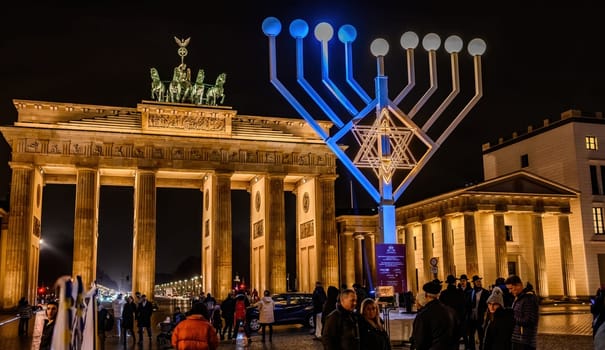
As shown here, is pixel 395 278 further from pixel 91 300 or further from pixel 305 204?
pixel 305 204

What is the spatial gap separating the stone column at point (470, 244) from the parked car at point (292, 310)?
1808cm

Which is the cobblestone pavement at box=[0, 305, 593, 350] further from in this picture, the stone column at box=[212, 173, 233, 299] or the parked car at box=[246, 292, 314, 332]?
the stone column at box=[212, 173, 233, 299]

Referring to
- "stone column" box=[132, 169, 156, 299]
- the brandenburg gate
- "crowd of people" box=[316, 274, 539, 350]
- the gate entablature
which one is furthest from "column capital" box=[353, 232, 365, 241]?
"crowd of people" box=[316, 274, 539, 350]

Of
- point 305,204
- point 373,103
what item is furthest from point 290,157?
point 373,103

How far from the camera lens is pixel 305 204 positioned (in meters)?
48.6

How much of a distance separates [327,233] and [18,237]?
1988 cm

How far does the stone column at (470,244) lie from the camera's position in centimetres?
4100

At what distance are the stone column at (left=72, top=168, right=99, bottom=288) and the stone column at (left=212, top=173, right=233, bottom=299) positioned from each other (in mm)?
7769

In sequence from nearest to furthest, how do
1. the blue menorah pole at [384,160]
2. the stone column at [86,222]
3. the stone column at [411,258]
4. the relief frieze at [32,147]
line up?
the blue menorah pole at [384,160]
the stone column at [86,222]
the relief frieze at [32,147]
the stone column at [411,258]

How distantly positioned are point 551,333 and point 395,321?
19.5ft

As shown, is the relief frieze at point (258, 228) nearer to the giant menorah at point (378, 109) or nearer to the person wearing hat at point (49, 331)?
the giant menorah at point (378, 109)

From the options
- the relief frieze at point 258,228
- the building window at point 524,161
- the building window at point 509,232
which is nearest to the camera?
the building window at point 509,232

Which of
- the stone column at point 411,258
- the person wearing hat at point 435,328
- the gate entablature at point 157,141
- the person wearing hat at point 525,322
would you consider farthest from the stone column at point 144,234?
the person wearing hat at point 435,328

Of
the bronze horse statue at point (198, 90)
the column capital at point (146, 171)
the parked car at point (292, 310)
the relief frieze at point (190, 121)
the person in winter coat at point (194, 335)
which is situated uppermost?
the bronze horse statue at point (198, 90)
